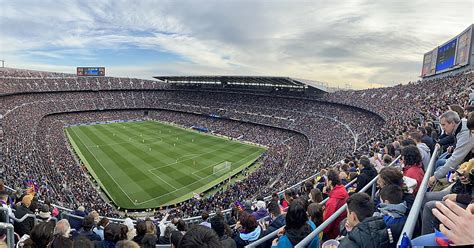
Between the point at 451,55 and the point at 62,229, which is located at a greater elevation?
the point at 451,55

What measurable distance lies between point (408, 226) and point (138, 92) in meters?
90.0

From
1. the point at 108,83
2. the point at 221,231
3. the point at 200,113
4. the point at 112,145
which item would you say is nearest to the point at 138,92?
the point at 108,83

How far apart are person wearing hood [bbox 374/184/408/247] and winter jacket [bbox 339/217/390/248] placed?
285 mm

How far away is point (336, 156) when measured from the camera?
2541cm

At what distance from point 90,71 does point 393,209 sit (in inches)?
3911

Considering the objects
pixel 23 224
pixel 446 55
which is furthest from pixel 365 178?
pixel 446 55

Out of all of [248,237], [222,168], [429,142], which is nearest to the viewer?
[248,237]

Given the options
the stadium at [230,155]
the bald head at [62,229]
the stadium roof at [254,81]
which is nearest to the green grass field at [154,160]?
the stadium at [230,155]

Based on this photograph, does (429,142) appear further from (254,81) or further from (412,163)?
(254,81)

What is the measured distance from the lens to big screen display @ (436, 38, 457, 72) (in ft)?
143

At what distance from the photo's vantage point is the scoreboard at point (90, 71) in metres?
87.9

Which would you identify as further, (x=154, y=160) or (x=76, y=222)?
(x=154, y=160)

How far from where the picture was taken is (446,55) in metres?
46.4

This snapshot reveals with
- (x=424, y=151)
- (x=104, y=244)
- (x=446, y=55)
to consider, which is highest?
(x=446, y=55)
